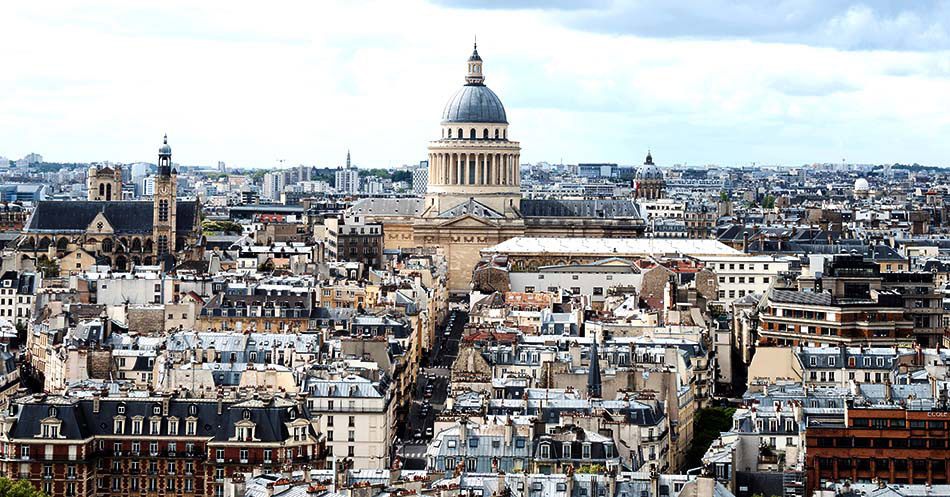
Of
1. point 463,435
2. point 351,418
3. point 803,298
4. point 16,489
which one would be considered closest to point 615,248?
point 803,298

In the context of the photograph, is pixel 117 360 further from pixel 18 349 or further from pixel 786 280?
pixel 786 280

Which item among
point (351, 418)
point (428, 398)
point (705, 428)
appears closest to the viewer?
point (351, 418)

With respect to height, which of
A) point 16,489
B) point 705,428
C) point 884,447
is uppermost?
point 884,447

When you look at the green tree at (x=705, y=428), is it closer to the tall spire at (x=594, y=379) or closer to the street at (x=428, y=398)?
the tall spire at (x=594, y=379)

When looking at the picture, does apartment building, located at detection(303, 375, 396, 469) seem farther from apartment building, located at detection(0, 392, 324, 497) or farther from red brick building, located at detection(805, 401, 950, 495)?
red brick building, located at detection(805, 401, 950, 495)

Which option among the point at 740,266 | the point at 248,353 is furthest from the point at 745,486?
the point at 740,266

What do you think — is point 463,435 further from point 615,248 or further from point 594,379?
point 615,248
